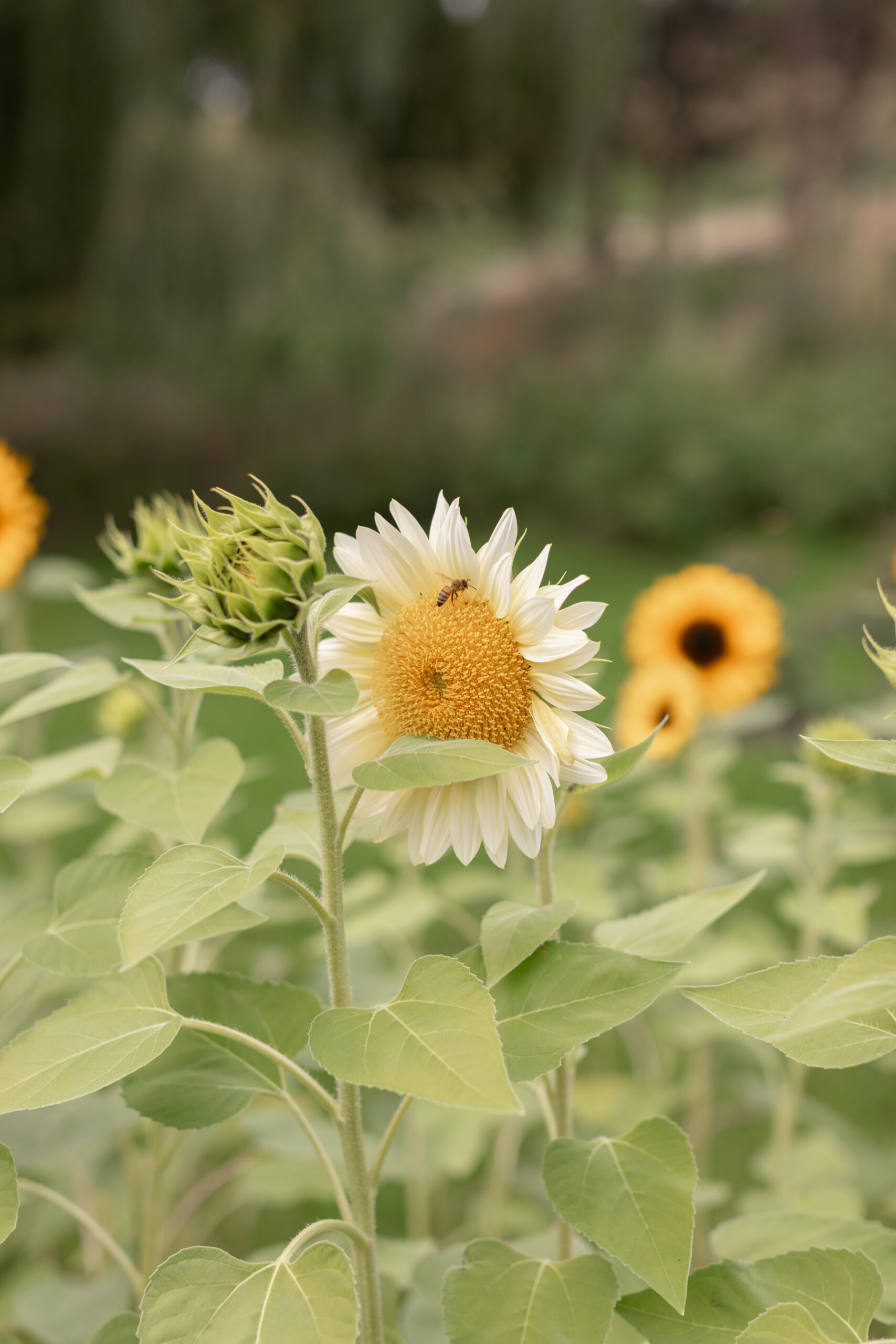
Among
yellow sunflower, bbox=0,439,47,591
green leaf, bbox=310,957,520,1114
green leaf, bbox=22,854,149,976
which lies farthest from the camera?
yellow sunflower, bbox=0,439,47,591

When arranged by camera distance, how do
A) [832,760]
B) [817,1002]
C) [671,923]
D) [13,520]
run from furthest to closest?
[13,520] → [832,760] → [671,923] → [817,1002]

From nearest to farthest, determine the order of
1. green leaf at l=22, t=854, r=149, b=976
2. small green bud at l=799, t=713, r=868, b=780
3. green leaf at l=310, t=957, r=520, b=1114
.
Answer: green leaf at l=310, t=957, r=520, b=1114 < green leaf at l=22, t=854, r=149, b=976 < small green bud at l=799, t=713, r=868, b=780

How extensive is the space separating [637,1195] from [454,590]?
0.19 meters

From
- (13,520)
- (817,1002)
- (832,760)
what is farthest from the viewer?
(13,520)

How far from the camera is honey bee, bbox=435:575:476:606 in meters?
0.33

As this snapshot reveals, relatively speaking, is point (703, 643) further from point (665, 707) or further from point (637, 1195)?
point (637, 1195)

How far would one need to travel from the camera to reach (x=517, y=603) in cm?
33

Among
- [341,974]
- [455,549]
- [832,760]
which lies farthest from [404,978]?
[832,760]

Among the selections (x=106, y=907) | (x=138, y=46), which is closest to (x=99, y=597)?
(x=106, y=907)

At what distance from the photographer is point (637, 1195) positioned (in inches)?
12.3

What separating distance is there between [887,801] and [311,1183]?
1161mm

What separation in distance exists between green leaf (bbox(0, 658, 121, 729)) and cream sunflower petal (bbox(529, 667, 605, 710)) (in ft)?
0.56

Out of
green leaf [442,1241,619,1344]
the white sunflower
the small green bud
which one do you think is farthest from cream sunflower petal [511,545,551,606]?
the small green bud

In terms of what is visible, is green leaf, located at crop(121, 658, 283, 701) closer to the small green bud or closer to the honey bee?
the honey bee
